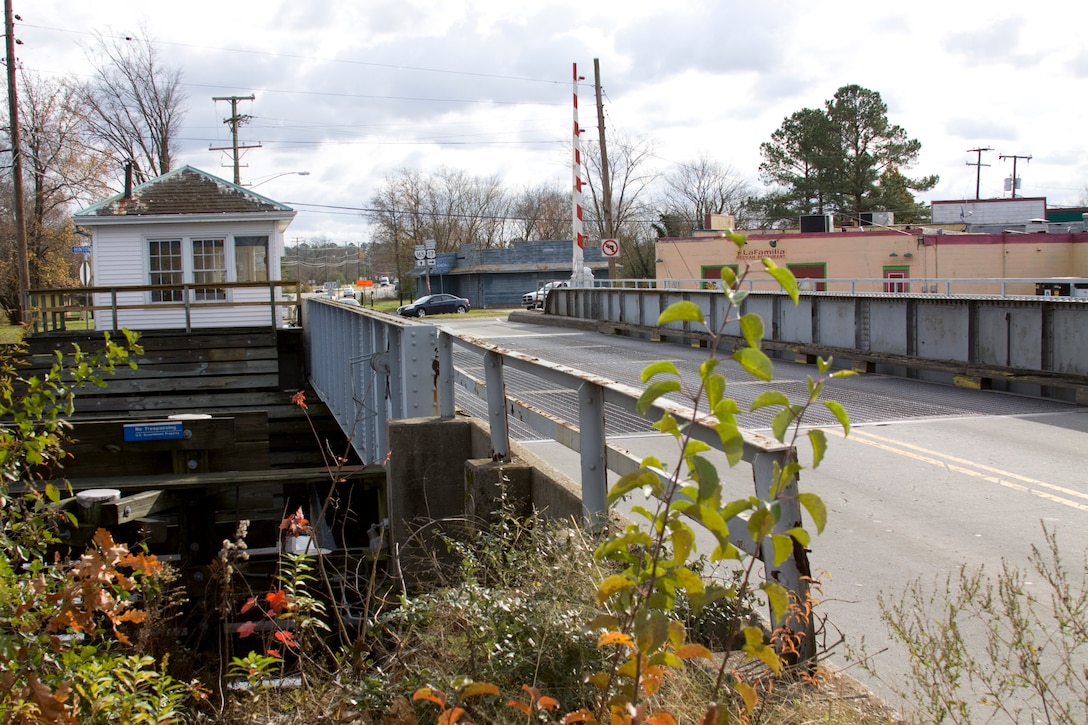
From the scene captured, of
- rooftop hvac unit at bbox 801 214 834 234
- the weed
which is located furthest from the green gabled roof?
rooftop hvac unit at bbox 801 214 834 234

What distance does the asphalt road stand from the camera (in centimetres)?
573

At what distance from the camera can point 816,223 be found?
49594mm

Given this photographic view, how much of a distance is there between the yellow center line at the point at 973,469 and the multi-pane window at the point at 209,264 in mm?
19161

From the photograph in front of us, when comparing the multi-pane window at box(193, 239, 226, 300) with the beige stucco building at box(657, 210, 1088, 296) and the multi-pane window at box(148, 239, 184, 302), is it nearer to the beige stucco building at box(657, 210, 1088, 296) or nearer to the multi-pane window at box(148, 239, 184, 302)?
the multi-pane window at box(148, 239, 184, 302)

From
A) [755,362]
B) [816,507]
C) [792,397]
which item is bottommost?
[792,397]

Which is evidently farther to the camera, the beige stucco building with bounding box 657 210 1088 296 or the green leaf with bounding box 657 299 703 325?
the beige stucco building with bounding box 657 210 1088 296

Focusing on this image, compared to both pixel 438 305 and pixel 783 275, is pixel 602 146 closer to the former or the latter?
pixel 438 305

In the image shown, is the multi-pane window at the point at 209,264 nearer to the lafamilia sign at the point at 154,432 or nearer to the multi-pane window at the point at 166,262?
the multi-pane window at the point at 166,262

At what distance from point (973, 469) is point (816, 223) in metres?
42.3

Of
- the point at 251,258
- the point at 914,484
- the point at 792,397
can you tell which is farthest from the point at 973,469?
the point at 251,258

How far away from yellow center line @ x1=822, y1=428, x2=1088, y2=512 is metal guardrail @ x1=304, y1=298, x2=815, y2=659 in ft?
13.3

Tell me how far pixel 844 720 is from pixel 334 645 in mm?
6570

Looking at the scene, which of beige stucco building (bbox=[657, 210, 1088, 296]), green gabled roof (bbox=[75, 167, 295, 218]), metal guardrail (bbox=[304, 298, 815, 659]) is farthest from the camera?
beige stucco building (bbox=[657, 210, 1088, 296])

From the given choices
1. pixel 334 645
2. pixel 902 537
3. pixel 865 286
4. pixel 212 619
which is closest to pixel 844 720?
pixel 902 537
